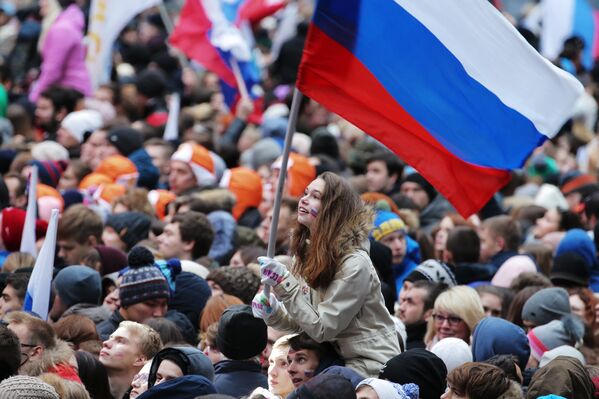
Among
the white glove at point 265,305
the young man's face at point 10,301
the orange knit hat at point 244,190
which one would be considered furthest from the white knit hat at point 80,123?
the white glove at point 265,305

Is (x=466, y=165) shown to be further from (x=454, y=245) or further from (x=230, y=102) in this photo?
(x=230, y=102)

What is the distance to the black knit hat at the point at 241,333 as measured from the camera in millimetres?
7844

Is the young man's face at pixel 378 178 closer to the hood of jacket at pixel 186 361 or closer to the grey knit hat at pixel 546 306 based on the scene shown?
the grey knit hat at pixel 546 306

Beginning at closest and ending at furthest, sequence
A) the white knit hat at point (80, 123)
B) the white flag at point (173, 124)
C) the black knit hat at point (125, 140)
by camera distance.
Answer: the black knit hat at point (125, 140) → the white knit hat at point (80, 123) → the white flag at point (173, 124)

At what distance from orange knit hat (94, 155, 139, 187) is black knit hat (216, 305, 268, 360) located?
22.4 ft

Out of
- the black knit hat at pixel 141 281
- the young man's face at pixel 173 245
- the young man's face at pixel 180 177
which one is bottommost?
the young man's face at pixel 180 177

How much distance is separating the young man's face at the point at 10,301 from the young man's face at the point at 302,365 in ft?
8.41

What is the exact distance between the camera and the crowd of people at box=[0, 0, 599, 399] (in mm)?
7613

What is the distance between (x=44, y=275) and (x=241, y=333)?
175 centimetres

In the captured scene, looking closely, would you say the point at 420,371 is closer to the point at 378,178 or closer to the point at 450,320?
the point at 450,320

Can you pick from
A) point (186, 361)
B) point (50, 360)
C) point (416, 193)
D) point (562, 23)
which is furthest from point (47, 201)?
point (562, 23)

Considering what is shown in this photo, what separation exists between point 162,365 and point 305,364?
2.45ft

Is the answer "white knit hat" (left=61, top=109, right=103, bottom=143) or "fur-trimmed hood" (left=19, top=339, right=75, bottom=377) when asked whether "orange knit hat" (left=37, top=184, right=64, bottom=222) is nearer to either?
"white knit hat" (left=61, top=109, right=103, bottom=143)

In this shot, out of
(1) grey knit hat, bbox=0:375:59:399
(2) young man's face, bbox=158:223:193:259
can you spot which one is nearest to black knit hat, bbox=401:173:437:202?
(2) young man's face, bbox=158:223:193:259
